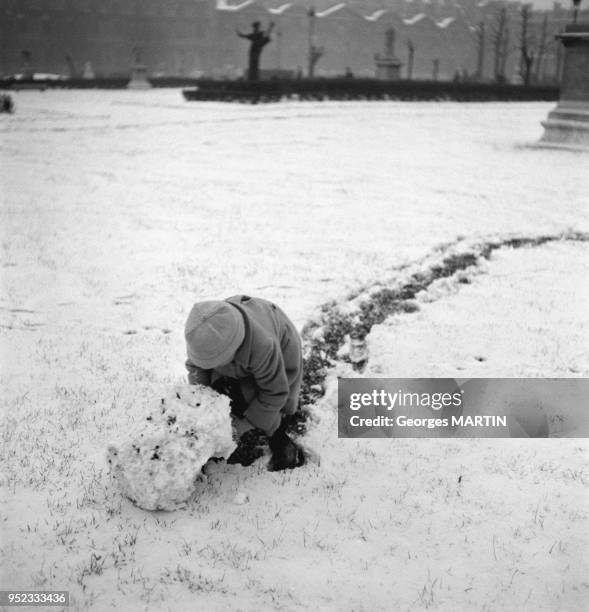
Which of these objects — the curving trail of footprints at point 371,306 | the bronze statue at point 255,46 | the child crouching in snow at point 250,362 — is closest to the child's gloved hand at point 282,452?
the child crouching in snow at point 250,362

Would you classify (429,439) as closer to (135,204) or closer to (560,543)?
(560,543)

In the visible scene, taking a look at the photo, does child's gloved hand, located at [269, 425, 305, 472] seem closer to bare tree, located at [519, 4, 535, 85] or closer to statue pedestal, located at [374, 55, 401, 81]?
bare tree, located at [519, 4, 535, 85]

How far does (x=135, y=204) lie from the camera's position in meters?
8.66

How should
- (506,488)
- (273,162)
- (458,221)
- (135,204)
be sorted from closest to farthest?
(506,488), (458,221), (135,204), (273,162)

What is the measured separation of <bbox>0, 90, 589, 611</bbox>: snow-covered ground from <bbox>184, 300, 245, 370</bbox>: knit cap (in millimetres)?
683

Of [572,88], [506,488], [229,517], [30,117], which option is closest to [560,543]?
[506,488]

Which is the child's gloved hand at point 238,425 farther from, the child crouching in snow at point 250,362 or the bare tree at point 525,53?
the bare tree at point 525,53

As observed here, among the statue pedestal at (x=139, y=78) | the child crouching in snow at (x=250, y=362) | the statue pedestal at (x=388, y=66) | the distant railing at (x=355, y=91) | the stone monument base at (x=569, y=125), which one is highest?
the statue pedestal at (x=388, y=66)

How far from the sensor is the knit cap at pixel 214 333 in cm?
261

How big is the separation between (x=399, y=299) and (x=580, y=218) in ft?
13.0

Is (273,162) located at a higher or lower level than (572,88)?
lower

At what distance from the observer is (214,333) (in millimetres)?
2607

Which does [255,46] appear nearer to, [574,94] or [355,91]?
[355,91]

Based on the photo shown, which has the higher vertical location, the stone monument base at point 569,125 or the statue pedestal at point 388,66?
the statue pedestal at point 388,66
